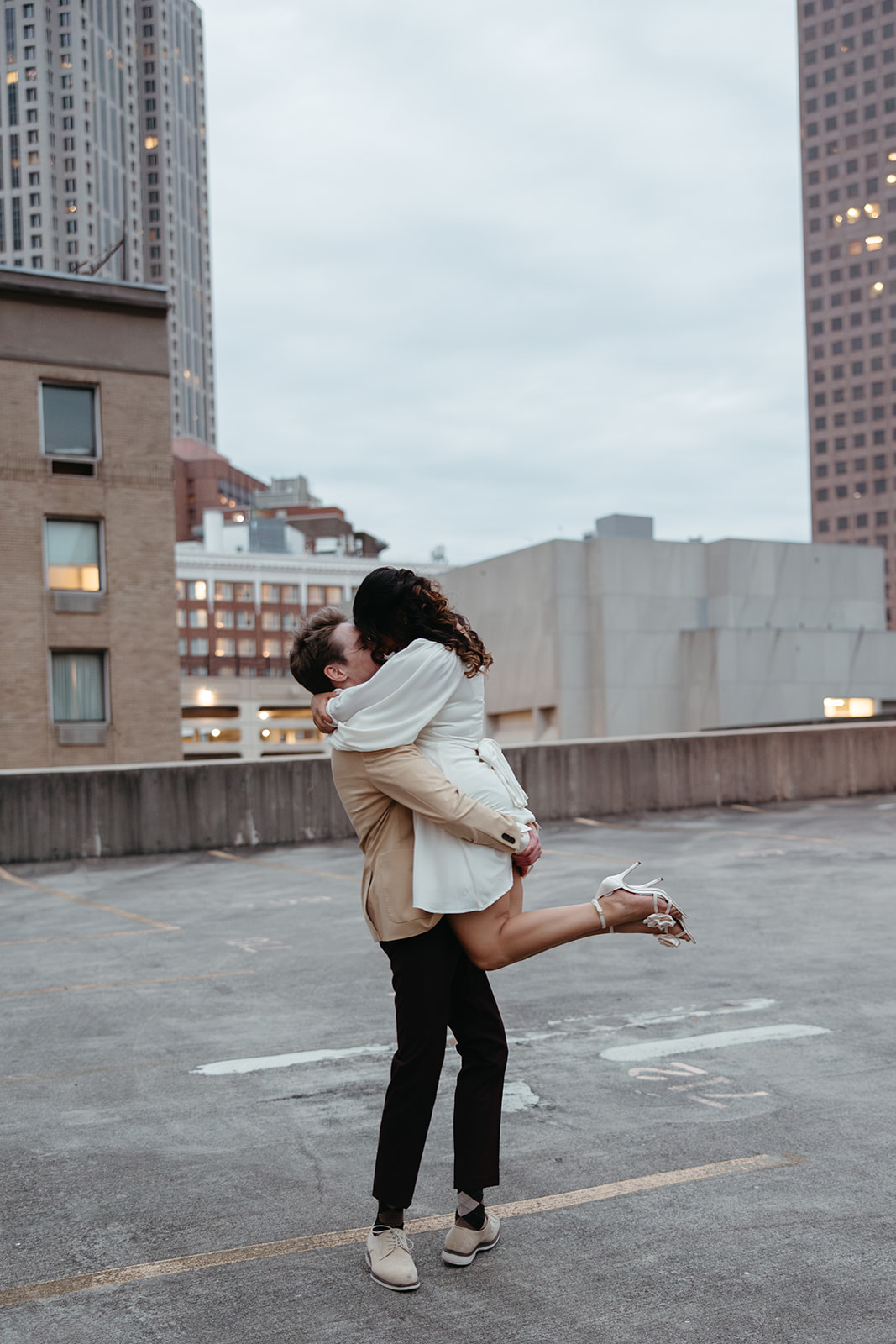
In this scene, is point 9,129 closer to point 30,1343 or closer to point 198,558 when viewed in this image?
point 198,558

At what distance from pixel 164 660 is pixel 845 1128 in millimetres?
32128

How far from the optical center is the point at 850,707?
147 feet

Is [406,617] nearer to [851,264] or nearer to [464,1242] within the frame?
[464,1242]

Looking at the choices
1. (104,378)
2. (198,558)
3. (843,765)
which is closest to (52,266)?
(198,558)

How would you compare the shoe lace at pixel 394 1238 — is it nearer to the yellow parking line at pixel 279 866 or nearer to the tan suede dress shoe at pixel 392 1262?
the tan suede dress shoe at pixel 392 1262

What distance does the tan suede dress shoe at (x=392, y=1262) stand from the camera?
3.32 meters

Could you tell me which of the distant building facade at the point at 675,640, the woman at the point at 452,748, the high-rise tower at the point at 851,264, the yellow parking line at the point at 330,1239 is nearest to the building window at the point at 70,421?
the distant building facade at the point at 675,640

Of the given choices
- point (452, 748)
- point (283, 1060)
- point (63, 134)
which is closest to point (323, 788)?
point (283, 1060)

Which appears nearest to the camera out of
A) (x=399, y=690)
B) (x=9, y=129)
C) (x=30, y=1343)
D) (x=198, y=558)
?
(x=30, y=1343)

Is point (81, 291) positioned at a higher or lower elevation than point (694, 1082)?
higher

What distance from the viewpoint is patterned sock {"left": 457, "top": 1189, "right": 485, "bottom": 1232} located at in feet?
11.5

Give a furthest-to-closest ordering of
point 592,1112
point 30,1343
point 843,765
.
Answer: point 843,765
point 592,1112
point 30,1343

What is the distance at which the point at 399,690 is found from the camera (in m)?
3.40

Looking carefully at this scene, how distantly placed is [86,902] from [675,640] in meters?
33.9
